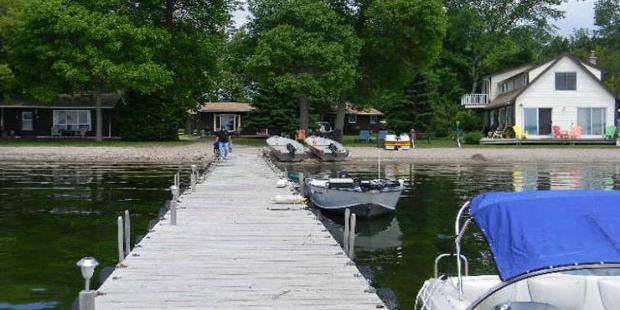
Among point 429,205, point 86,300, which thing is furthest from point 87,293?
point 429,205

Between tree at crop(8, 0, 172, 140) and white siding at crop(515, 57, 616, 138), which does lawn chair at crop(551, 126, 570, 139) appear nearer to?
white siding at crop(515, 57, 616, 138)

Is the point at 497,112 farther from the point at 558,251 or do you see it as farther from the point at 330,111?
the point at 558,251

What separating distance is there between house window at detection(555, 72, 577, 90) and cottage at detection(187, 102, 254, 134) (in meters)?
35.0

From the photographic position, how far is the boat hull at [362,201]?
62.1 ft

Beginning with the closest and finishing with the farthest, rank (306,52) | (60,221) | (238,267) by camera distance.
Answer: (238,267)
(60,221)
(306,52)

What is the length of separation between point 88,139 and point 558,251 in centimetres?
5681

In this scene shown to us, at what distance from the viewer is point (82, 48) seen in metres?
52.5

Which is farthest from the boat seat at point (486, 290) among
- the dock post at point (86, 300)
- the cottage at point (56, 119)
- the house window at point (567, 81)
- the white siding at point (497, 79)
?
the white siding at point (497, 79)

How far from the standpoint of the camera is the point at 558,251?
5.91 m

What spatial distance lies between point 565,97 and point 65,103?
136 ft

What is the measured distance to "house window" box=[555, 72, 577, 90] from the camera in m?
55.7

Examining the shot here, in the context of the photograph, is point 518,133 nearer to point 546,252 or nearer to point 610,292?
point 610,292

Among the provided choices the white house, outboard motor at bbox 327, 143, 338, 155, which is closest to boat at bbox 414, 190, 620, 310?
outboard motor at bbox 327, 143, 338, 155

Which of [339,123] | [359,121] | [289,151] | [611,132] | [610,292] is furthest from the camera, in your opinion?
[359,121]
